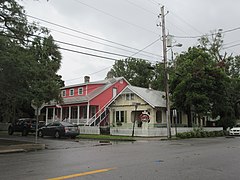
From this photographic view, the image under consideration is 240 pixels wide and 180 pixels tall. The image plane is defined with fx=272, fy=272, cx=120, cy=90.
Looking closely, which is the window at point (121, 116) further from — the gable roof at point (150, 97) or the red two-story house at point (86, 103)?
the gable roof at point (150, 97)

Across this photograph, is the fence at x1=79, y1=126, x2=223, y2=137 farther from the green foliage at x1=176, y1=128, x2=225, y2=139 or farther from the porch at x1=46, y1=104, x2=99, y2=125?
the porch at x1=46, y1=104, x2=99, y2=125

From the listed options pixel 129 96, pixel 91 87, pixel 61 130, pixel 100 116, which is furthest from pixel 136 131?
pixel 91 87

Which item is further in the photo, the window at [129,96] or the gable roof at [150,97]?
the window at [129,96]

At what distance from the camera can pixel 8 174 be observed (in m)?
7.80

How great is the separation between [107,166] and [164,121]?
27.4 metres

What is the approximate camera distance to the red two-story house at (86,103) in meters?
36.4

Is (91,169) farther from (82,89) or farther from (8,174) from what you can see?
(82,89)

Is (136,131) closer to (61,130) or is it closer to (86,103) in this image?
(61,130)

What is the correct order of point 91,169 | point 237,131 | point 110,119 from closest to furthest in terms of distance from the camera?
1. point 91,169
2. point 237,131
3. point 110,119

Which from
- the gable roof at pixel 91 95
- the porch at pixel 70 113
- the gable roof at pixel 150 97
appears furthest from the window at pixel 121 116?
the gable roof at pixel 91 95

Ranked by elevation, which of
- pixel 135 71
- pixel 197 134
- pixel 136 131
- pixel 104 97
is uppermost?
pixel 135 71

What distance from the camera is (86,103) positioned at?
36094mm

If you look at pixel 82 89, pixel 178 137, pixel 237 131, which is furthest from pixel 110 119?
pixel 237 131

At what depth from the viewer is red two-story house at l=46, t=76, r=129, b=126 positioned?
36375 millimetres
